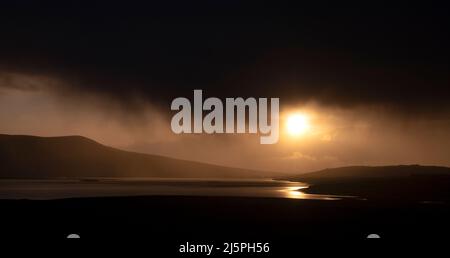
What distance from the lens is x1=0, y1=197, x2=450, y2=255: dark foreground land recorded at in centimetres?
3122

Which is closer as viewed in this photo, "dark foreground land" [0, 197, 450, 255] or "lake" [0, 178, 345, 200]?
"dark foreground land" [0, 197, 450, 255]

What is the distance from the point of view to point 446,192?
7869 cm

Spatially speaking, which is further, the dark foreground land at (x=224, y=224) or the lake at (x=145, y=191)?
the lake at (x=145, y=191)

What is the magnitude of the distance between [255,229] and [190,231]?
4.38 m

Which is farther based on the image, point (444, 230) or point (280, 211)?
point (280, 211)

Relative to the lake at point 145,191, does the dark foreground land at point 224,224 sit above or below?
below

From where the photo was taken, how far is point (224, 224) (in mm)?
37938

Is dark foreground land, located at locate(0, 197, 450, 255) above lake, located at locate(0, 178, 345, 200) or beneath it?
beneath

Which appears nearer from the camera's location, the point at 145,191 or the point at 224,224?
the point at 224,224

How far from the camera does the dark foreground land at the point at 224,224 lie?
31219 mm
